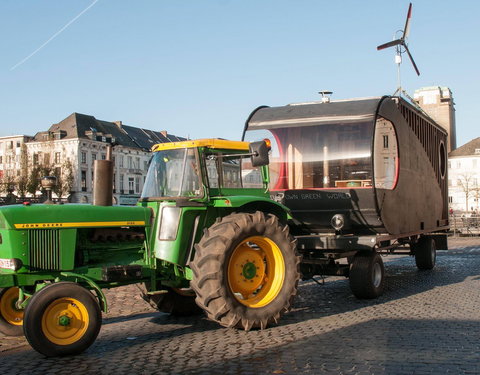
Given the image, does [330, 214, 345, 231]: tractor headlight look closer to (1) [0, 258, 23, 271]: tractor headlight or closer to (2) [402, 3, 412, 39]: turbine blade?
(1) [0, 258, 23, 271]: tractor headlight

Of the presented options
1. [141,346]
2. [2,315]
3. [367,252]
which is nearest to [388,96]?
[367,252]

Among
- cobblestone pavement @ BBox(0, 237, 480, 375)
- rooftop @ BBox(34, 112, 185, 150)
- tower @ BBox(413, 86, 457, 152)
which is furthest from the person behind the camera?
tower @ BBox(413, 86, 457, 152)

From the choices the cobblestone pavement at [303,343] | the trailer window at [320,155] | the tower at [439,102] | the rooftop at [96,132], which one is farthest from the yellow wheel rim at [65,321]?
the tower at [439,102]

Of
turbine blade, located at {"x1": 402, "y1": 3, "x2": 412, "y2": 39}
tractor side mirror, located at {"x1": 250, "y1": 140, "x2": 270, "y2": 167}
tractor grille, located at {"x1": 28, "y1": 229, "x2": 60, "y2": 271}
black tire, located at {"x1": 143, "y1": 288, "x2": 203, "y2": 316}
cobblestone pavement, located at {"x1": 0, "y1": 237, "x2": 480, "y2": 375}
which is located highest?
turbine blade, located at {"x1": 402, "y1": 3, "x2": 412, "y2": 39}

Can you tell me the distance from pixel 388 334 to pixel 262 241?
1965 mm

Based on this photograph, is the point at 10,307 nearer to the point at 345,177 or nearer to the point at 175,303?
the point at 175,303

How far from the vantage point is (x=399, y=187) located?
10773 millimetres

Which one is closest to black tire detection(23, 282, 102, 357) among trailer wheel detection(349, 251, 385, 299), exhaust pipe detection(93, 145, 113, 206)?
exhaust pipe detection(93, 145, 113, 206)

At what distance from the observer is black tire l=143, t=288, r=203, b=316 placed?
324 inches

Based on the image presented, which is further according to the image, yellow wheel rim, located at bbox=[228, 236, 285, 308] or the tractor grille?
yellow wheel rim, located at bbox=[228, 236, 285, 308]

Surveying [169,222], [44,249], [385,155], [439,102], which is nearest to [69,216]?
[44,249]

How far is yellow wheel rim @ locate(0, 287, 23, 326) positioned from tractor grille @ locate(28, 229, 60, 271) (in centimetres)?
92

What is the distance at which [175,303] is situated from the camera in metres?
8.41

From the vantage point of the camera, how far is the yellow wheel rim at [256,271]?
7.52 metres
